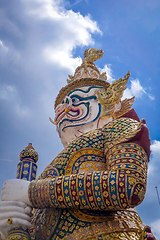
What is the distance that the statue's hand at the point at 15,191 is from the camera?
2.84 m

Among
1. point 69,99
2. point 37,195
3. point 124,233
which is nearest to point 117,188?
point 124,233

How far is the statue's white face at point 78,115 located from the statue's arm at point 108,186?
1.12m

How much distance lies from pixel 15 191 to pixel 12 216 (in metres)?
0.29

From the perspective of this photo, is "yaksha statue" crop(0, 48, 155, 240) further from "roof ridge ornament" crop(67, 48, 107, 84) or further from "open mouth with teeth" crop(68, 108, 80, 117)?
"roof ridge ornament" crop(67, 48, 107, 84)

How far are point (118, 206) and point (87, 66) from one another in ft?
10.3

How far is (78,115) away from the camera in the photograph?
159 inches

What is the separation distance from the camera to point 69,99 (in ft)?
13.6

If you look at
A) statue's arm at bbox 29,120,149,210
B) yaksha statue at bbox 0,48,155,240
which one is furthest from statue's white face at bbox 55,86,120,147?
statue's arm at bbox 29,120,149,210

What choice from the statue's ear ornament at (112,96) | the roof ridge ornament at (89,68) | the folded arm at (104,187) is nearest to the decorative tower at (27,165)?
the folded arm at (104,187)

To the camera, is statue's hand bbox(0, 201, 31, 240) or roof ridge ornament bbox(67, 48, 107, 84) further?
roof ridge ornament bbox(67, 48, 107, 84)

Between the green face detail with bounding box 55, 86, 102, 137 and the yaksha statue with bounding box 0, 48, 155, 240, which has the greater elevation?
the green face detail with bounding box 55, 86, 102, 137

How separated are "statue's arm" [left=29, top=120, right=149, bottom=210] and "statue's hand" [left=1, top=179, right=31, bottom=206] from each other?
8cm

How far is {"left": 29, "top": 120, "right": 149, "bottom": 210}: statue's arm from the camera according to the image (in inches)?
99.2

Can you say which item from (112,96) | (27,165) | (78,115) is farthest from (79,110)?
(27,165)
